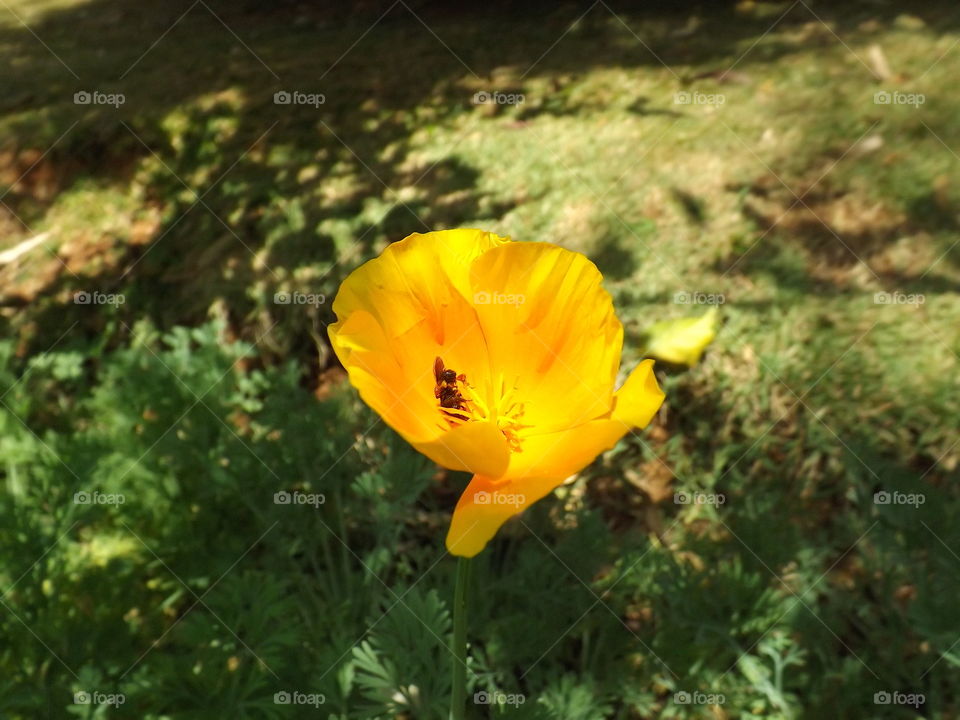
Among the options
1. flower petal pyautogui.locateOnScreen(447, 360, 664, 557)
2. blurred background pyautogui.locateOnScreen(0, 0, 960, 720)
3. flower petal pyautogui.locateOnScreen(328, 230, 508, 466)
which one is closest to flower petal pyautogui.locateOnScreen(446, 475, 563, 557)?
flower petal pyautogui.locateOnScreen(447, 360, 664, 557)

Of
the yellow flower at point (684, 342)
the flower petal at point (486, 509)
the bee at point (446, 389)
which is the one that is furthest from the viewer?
the yellow flower at point (684, 342)

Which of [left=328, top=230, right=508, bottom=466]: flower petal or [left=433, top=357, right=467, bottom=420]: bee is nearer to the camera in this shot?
[left=328, top=230, right=508, bottom=466]: flower petal

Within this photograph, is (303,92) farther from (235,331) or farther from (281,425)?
(281,425)

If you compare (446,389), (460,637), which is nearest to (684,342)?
(446,389)

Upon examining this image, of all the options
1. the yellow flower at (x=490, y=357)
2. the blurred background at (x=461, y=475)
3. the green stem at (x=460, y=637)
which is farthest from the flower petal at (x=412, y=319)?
the blurred background at (x=461, y=475)

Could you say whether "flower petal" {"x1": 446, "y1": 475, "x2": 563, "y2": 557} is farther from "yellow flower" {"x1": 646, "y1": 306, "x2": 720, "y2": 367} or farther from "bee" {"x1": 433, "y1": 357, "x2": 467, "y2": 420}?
"yellow flower" {"x1": 646, "y1": 306, "x2": 720, "y2": 367}

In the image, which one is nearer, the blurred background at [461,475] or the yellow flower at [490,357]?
the yellow flower at [490,357]

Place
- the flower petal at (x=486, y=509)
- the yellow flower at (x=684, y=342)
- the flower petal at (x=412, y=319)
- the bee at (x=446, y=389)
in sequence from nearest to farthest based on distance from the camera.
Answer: the flower petal at (x=486, y=509), the flower petal at (x=412, y=319), the bee at (x=446, y=389), the yellow flower at (x=684, y=342)

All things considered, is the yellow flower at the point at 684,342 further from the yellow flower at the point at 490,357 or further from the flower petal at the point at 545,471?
the flower petal at the point at 545,471
